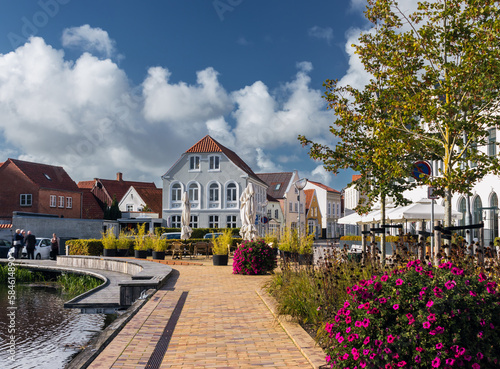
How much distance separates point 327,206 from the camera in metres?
80.7

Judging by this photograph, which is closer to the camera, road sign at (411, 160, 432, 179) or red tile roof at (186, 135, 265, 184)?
road sign at (411, 160, 432, 179)

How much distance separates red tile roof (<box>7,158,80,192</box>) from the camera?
53.3 metres

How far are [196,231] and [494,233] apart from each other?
1075 inches

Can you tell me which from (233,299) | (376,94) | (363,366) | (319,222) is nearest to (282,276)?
(233,299)

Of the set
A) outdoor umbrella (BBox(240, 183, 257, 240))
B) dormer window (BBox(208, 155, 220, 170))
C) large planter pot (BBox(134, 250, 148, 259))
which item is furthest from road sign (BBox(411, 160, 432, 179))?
dormer window (BBox(208, 155, 220, 170))

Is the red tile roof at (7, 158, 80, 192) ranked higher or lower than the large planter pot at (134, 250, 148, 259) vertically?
higher

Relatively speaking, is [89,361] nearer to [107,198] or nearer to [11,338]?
[11,338]

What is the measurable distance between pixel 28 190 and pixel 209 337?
5078cm

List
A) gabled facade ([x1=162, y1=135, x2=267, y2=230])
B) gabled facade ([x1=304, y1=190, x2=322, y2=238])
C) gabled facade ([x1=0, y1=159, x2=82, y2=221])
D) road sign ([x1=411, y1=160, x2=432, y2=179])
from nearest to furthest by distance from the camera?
1. road sign ([x1=411, y1=160, x2=432, y2=179])
2. gabled facade ([x1=162, y1=135, x2=267, y2=230])
3. gabled facade ([x1=0, y1=159, x2=82, y2=221])
4. gabled facade ([x1=304, y1=190, x2=322, y2=238])

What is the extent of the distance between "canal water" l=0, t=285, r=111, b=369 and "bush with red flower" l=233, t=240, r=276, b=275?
5.35 meters

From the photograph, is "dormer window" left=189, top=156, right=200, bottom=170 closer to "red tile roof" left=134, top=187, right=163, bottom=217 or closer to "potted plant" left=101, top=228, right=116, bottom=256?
"red tile roof" left=134, top=187, right=163, bottom=217

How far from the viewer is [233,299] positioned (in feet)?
34.7

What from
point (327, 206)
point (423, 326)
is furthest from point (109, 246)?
point (327, 206)

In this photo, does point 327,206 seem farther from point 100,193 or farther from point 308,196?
point 100,193
